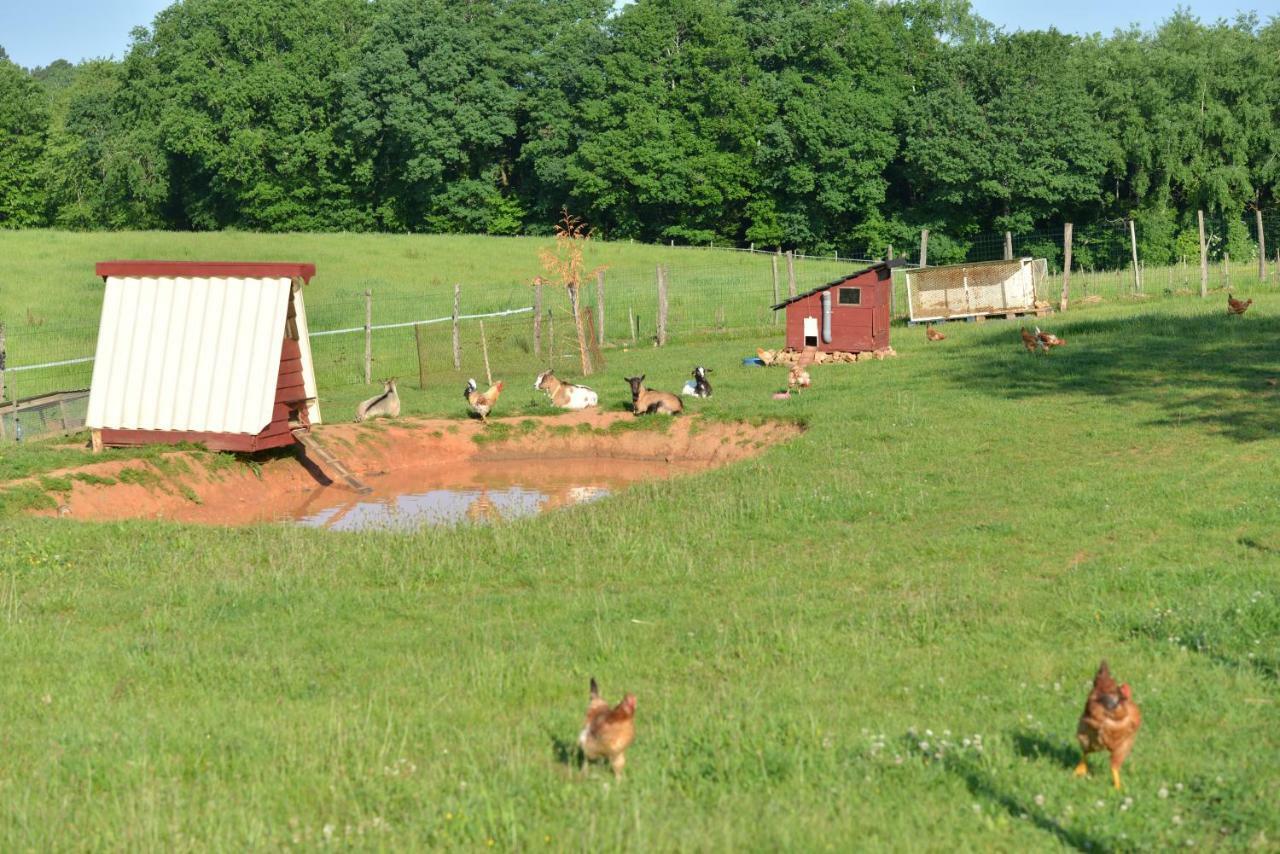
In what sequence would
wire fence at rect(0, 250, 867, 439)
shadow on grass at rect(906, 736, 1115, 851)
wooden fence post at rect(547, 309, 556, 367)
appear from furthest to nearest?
wire fence at rect(0, 250, 867, 439) → wooden fence post at rect(547, 309, 556, 367) → shadow on grass at rect(906, 736, 1115, 851)

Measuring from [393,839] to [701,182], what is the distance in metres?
69.7

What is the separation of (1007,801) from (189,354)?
52.9ft

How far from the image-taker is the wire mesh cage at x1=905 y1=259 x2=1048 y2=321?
38031 mm

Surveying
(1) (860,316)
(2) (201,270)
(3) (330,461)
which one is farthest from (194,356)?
(1) (860,316)

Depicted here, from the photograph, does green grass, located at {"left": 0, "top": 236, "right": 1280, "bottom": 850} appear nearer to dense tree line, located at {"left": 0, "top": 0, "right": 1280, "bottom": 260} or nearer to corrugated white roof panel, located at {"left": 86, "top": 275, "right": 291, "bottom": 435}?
corrugated white roof panel, located at {"left": 86, "top": 275, "right": 291, "bottom": 435}

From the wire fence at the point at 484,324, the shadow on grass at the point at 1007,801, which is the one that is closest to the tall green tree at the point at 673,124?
the wire fence at the point at 484,324

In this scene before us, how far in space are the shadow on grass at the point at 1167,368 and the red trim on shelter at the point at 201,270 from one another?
12.1 m

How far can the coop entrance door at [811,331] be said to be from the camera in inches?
1186

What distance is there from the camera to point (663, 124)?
7456cm

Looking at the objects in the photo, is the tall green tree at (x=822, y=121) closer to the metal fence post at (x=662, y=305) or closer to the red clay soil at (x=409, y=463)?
the metal fence post at (x=662, y=305)

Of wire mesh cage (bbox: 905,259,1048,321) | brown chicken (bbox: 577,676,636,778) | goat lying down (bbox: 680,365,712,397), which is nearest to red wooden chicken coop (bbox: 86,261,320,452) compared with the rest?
goat lying down (bbox: 680,365,712,397)

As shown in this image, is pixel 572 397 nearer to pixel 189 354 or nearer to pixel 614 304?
pixel 189 354

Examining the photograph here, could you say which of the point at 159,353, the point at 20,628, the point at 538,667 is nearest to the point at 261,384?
the point at 159,353

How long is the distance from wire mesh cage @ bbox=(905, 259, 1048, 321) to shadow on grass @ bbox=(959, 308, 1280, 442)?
586 cm
